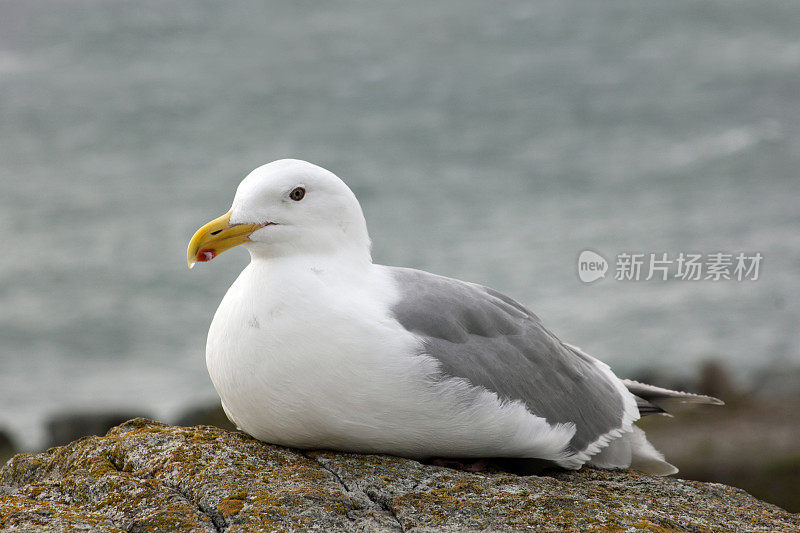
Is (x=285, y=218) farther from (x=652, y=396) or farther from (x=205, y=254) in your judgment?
(x=652, y=396)

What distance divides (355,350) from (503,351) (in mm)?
981

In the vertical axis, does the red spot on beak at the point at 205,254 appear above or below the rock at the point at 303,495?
above

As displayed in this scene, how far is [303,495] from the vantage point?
4.54 meters

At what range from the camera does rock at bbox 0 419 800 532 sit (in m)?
4.42

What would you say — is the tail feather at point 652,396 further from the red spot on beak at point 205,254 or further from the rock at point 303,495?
the red spot on beak at point 205,254

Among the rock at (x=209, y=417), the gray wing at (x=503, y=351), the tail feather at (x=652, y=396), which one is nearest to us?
the gray wing at (x=503, y=351)

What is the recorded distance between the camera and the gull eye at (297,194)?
519 centimetres

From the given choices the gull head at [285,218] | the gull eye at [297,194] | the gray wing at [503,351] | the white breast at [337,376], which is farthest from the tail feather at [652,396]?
the gull eye at [297,194]

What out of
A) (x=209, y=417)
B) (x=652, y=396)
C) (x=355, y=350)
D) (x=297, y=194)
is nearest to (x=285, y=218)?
(x=297, y=194)

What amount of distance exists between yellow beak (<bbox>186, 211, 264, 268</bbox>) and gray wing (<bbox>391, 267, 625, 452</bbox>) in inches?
36.2

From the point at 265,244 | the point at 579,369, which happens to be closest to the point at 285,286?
the point at 265,244

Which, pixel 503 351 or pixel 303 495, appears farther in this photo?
pixel 503 351

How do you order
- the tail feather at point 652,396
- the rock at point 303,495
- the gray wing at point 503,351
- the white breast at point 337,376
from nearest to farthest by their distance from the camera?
the rock at point 303,495, the white breast at point 337,376, the gray wing at point 503,351, the tail feather at point 652,396

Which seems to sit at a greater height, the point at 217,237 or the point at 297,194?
the point at 297,194
